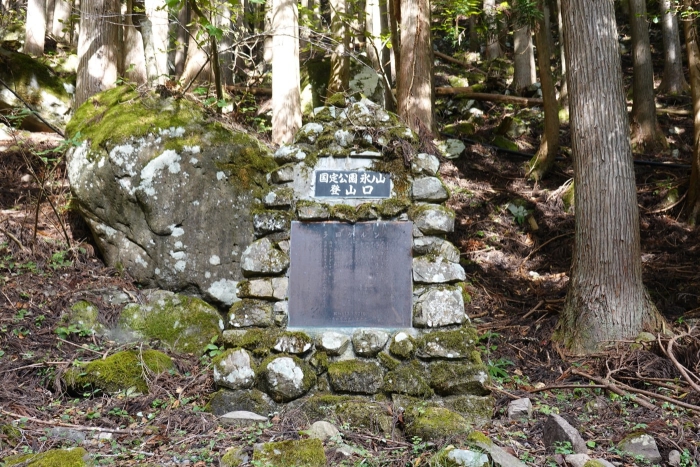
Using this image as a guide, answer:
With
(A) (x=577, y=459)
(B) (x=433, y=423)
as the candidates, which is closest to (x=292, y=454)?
(B) (x=433, y=423)

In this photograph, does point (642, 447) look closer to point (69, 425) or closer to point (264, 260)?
point (264, 260)

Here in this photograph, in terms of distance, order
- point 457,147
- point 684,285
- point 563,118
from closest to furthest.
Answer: point 684,285 < point 457,147 < point 563,118

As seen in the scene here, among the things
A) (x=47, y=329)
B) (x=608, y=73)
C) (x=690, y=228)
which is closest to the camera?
(x=47, y=329)

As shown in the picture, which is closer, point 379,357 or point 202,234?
point 379,357

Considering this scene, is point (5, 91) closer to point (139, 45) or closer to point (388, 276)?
point (139, 45)

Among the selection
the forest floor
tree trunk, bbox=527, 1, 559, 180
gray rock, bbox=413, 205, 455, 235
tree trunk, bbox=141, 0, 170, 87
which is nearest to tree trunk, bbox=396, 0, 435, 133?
the forest floor

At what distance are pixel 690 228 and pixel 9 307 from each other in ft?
29.2

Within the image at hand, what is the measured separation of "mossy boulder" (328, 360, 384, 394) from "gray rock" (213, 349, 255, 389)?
599mm

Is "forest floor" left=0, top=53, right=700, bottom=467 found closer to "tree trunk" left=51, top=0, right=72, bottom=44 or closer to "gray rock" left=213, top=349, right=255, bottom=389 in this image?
"gray rock" left=213, top=349, right=255, bottom=389

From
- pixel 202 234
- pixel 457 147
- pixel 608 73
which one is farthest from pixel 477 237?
pixel 202 234

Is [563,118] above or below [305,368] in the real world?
above

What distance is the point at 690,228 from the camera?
873 centimetres

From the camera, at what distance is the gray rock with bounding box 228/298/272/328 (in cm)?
441

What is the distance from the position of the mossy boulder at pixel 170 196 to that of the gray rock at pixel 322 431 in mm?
2560
